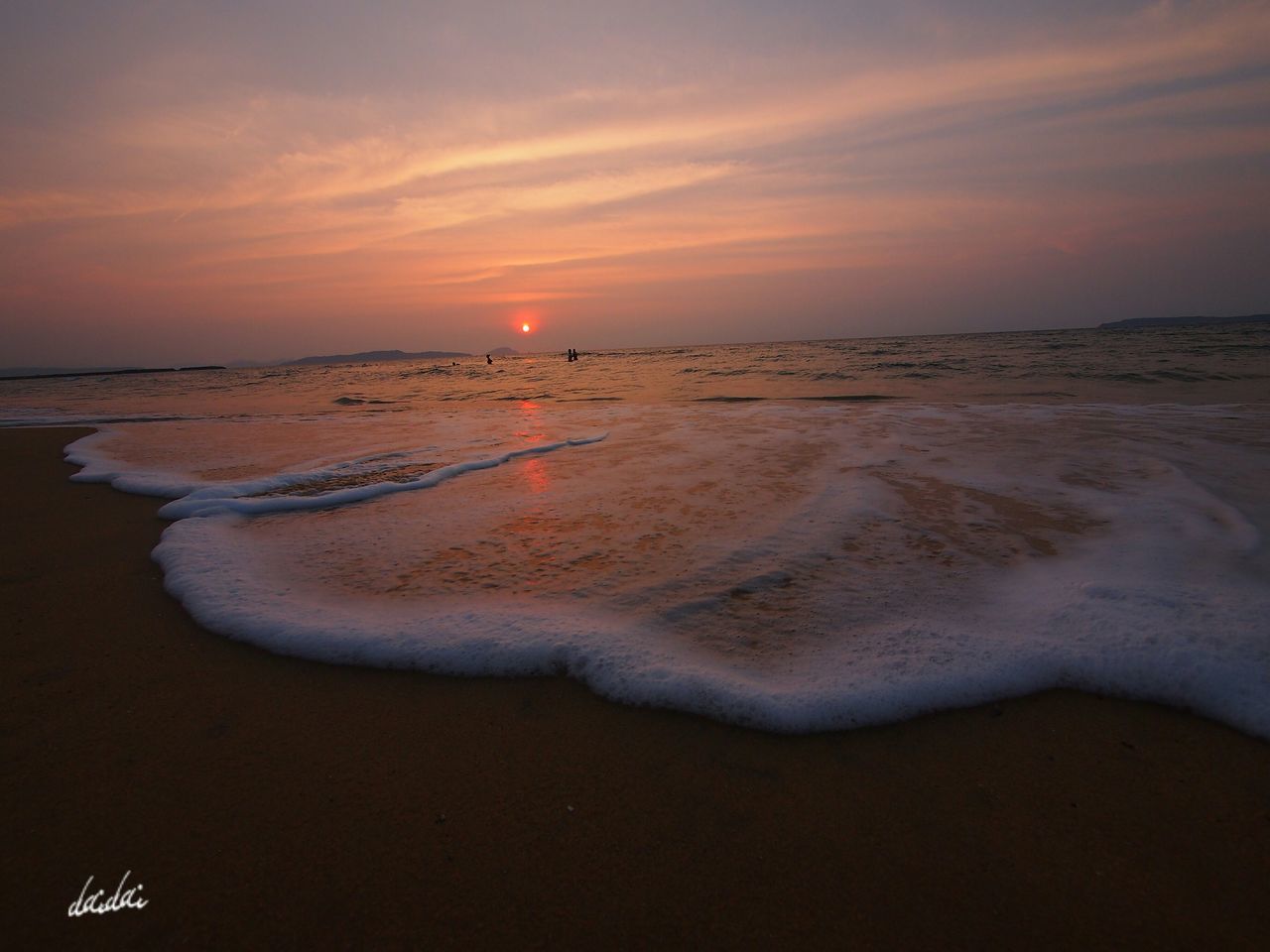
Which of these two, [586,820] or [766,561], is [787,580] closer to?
[766,561]

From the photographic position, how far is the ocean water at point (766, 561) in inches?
91.0

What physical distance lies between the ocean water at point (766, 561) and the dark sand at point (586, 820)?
177mm

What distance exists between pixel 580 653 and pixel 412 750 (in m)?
0.73

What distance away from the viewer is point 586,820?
1701 mm

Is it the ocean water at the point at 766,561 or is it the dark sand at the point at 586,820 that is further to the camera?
the ocean water at the point at 766,561
